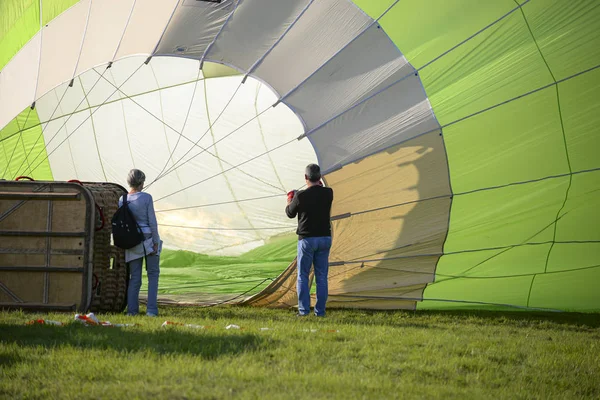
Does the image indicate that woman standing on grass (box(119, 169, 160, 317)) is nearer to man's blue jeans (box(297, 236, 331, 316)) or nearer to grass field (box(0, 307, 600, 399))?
grass field (box(0, 307, 600, 399))

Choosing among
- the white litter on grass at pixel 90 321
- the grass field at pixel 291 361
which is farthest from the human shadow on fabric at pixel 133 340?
the white litter on grass at pixel 90 321

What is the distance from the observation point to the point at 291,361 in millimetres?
4414

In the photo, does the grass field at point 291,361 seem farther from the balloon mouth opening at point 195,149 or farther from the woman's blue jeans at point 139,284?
the balloon mouth opening at point 195,149

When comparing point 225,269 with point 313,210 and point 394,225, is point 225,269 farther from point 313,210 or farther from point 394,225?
point 313,210

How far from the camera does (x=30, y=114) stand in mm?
9914

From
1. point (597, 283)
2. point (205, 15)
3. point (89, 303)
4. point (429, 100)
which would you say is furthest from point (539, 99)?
point (89, 303)

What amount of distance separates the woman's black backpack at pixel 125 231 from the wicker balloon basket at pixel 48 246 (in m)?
0.39

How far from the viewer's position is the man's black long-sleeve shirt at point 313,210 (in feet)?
22.4

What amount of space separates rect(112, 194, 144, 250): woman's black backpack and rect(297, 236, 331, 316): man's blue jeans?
130 cm

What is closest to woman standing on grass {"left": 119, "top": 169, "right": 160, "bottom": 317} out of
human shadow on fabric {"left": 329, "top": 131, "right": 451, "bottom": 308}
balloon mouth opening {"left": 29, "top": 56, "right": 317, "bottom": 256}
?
human shadow on fabric {"left": 329, "top": 131, "right": 451, "bottom": 308}

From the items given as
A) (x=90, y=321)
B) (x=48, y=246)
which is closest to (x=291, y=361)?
(x=90, y=321)

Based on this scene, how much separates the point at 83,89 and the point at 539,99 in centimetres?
622

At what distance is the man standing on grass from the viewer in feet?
22.4

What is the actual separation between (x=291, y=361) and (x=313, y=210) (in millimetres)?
2542
